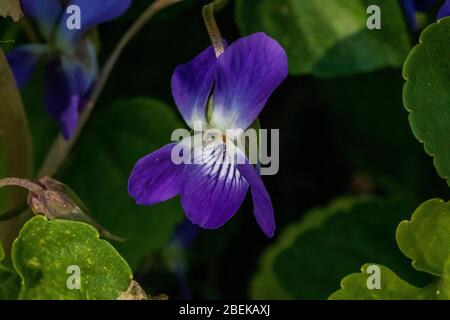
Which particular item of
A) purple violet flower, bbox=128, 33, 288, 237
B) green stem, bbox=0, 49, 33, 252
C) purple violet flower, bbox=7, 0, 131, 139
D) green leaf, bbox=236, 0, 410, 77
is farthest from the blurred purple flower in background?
green stem, bbox=0, 49, 33, 252

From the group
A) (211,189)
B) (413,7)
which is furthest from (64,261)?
(413,7)

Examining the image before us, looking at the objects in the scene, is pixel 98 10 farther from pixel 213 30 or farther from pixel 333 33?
pixel 333 33

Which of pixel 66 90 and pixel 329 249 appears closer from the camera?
pixel 66 90

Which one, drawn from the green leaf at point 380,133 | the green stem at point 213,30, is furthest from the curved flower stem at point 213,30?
the green leaf at point 380,133

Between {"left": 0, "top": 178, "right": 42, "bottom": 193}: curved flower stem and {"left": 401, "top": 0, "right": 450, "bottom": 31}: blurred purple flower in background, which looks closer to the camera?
{"left": 0, "top": 178, "right": 42, "bottom": 193}: curved flower stem

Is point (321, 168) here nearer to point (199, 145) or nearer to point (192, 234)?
point (192, 234)

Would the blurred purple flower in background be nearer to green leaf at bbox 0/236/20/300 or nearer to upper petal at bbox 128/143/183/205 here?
upper petal at bbox 128/143/183/205
